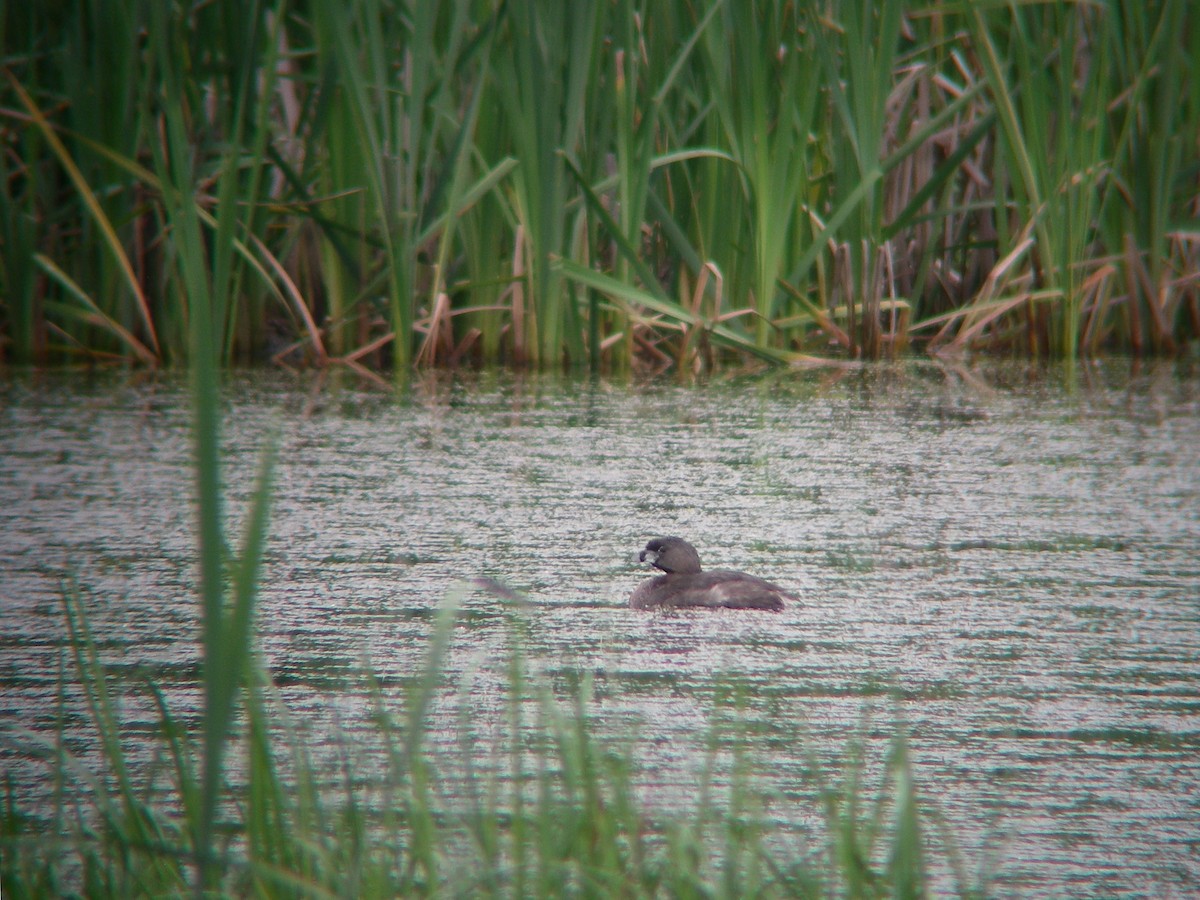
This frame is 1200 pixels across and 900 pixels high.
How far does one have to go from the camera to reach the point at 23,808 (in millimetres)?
2041

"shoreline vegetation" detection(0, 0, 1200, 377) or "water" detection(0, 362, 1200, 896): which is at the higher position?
"shoreline vegetation" detection(0, 0, 1200, 377)

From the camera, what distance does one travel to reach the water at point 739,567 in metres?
2.23

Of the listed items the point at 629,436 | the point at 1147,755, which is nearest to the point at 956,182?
the point at 629,436

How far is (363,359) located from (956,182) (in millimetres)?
3116

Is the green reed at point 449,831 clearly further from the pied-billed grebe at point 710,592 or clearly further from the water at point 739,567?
the pied-billed grebe at point 710,592

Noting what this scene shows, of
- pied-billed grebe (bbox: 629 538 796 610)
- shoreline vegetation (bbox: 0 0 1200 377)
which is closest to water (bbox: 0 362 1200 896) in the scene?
pied-billed grebe (bbox: 629 538 796 610)

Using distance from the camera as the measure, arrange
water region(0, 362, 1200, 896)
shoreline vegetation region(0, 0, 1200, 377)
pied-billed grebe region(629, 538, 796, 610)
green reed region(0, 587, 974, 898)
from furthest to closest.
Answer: shoreline vegetation region(0, 0, 1200, 377), pied-billed grebe region(629, 538, 796, 610), water region(0, 362, 1200, 896), green reed region(0, 587, 974, 898)

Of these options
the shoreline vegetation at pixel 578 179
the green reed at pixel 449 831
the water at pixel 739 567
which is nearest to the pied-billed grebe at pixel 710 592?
the water at pixel 739 567

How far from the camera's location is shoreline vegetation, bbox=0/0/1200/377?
6.22 meters

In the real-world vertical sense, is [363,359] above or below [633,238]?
below

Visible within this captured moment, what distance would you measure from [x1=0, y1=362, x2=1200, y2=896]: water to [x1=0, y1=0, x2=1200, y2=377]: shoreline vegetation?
664 millimetres

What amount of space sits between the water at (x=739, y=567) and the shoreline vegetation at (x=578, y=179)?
0.66m

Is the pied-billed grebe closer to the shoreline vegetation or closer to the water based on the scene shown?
the water

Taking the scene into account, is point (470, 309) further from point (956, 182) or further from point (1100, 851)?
point (1100, 851)
